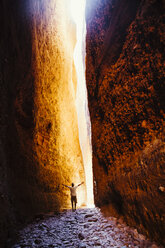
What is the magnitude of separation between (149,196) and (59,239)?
5.79 ft

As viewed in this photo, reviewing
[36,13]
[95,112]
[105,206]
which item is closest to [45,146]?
[95,112]

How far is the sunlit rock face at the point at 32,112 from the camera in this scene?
192 inches

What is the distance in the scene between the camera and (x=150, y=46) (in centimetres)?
197

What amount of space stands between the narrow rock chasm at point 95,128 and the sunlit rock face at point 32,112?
0.03 meters

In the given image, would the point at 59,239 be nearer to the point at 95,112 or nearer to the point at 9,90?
the point at 95,112

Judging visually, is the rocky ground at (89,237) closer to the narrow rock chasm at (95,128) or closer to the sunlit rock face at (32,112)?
the narrow rock chasm at (95,128)

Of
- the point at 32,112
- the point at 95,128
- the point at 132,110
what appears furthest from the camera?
the point at 32,112

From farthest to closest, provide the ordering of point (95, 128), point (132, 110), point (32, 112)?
point (32, 112)
point (95, 128)
point (132, 110)

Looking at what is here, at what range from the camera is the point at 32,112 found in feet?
19.1

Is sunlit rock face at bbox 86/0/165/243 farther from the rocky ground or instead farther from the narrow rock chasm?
the rocky ground

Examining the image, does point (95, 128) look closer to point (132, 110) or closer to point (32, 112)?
point (132, 110)

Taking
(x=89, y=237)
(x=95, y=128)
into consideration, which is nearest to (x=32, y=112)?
(x=95, y=128)

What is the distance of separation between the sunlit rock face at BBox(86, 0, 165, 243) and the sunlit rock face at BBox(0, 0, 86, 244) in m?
2.56

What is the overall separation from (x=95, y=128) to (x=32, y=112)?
275cm
